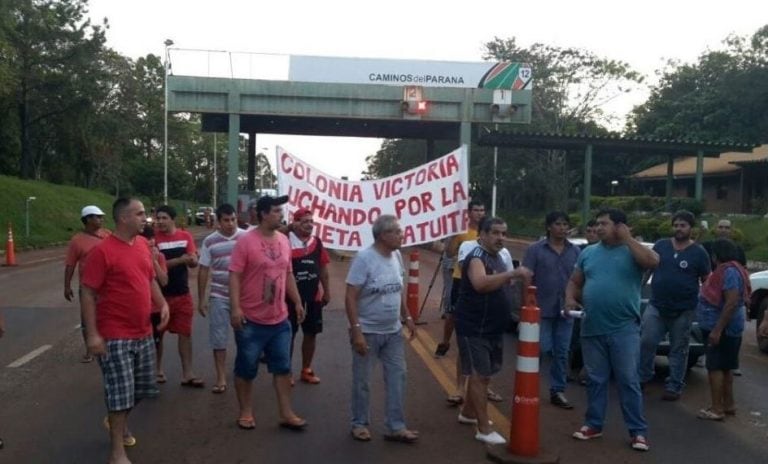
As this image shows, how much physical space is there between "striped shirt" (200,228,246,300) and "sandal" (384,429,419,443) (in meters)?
2.22

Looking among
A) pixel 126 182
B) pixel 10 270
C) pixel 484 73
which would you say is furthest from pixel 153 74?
pixel 10 270

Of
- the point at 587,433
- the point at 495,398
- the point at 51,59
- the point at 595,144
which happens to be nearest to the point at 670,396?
the point at 495,398

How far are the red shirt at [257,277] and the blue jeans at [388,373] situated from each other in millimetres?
741

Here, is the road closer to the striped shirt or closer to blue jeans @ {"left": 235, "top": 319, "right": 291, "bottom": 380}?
blue jeans @ {"left": 235, "top": 319, "right": 291, "bottom": 380}

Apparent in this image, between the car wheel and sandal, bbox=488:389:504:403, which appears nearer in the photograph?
sandal, bbox=488:389:504:403

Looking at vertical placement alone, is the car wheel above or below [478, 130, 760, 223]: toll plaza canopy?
below

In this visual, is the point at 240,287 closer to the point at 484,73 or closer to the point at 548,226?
the point at 548,226

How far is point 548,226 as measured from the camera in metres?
7.64

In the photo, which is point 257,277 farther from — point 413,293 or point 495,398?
point 413,293

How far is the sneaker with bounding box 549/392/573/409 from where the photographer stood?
7383 millimetres

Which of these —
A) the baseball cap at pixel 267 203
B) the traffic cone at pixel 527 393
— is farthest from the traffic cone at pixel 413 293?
the traffic cone at pixel 527 393

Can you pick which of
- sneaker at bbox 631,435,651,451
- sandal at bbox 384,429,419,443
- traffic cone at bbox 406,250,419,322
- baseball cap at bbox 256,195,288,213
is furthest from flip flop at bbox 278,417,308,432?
traffic cone at bbox 406,250,419,322

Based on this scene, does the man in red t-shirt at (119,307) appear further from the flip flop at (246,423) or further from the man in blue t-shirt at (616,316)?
the man in blue t-shirt at (616,316)

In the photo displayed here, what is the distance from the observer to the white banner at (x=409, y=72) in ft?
116
